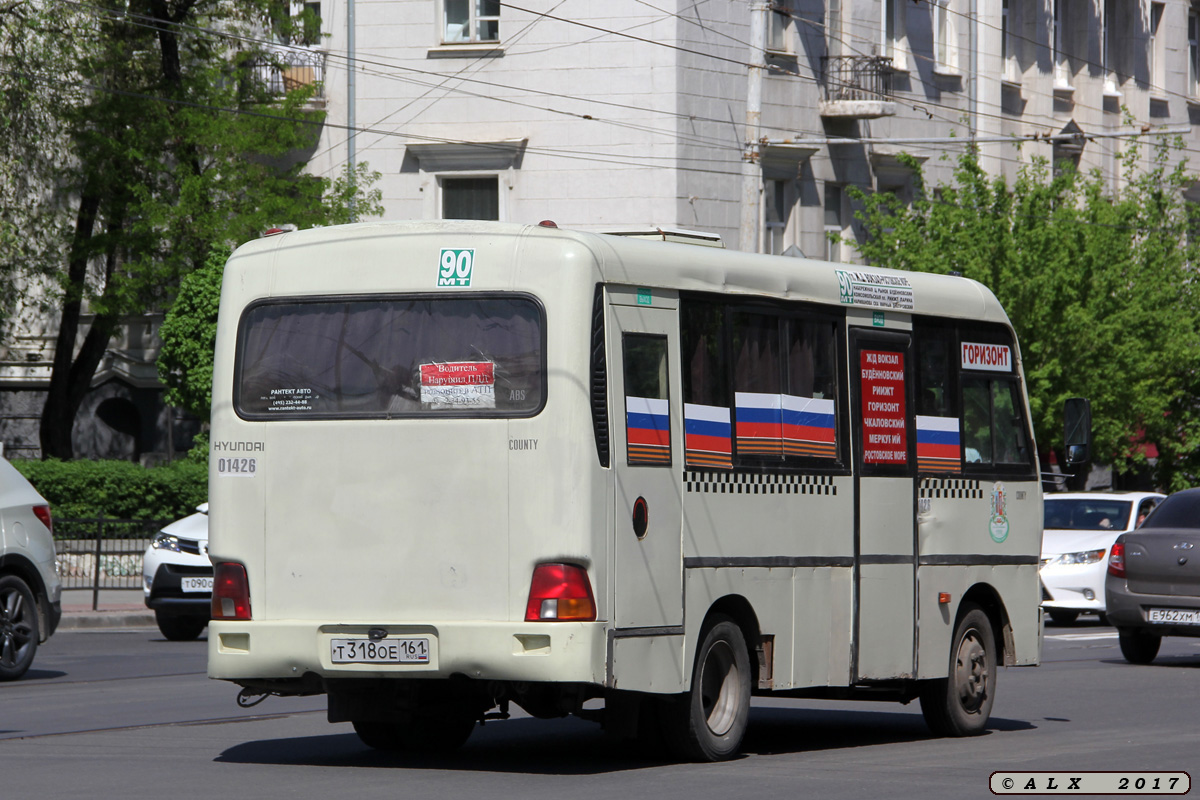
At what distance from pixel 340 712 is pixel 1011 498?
470cm

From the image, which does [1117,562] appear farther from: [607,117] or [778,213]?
[778,213]

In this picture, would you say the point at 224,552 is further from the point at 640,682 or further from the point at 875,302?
the point at 875,302

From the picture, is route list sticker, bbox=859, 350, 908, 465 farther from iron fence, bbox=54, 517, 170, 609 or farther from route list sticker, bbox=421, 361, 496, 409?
iron fence, bbox=54, 517, 170, 609

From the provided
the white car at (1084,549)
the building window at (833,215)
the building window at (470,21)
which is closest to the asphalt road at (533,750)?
the white car at (1084,549)

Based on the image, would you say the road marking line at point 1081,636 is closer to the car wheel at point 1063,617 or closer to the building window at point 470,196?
the car wheel at point 1063,617

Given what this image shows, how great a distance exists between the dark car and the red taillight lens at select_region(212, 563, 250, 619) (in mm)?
10685

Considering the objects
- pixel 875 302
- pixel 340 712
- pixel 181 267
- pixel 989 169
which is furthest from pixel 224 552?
pixel 989 169

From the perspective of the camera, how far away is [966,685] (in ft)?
40.3

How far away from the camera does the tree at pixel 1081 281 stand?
1313 inches

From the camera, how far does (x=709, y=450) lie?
33.5 feet

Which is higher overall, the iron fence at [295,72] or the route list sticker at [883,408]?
the iron fence at [295,72]

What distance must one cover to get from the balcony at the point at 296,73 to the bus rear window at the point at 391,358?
26413mm

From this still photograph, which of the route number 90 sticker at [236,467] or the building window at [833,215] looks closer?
the route number 90 sticker at [236,467]

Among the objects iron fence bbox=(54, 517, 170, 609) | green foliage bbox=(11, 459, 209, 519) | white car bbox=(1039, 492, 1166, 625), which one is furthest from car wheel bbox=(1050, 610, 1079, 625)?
green foliage bbox=(11, 459, 209, 519)
